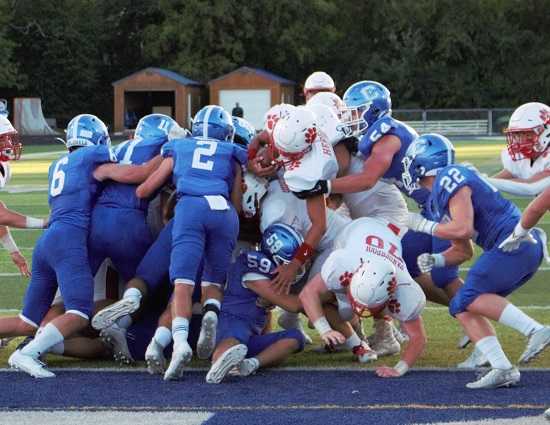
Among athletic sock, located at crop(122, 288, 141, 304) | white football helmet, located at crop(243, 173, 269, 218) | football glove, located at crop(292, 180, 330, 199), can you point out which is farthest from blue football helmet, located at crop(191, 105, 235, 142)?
athletic sock, located at crop(122, 288, 141, 304)

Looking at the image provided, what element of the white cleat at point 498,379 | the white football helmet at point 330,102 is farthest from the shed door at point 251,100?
the white cleat at point 498,379

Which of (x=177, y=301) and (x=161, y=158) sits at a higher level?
(x=161, y=158)

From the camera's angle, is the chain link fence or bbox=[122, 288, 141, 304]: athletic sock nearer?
bbox=[122, 288, 141, 304]: athletic sock

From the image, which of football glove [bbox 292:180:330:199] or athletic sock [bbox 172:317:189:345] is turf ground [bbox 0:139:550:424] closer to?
athletic sock [bbox 172:317:189:345]

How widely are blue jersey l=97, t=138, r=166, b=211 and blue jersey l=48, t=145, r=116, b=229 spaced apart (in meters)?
0.08

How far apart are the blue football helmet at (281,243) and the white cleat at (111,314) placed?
0.79m

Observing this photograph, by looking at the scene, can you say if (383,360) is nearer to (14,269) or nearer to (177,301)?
(177,301)

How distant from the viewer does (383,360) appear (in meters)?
6.31

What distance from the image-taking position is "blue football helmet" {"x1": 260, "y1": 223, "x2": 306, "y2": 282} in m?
6.11

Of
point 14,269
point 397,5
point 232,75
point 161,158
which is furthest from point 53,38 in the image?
point 161,158

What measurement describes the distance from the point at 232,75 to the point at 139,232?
34152mm

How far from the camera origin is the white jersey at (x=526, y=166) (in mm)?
6535

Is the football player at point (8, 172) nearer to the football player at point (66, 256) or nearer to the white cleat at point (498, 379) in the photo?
the football player at point (66, 256)

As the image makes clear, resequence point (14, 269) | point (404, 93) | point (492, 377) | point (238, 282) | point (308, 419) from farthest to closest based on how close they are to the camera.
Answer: point (404, 93) < point (14, 269) < point (238, 282) < point (492, 377) < point (308, 419)
